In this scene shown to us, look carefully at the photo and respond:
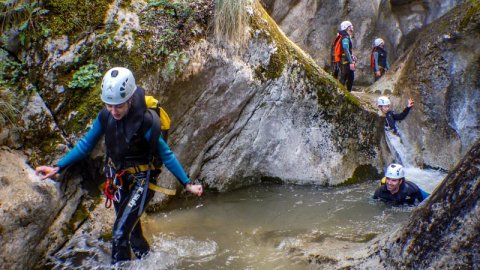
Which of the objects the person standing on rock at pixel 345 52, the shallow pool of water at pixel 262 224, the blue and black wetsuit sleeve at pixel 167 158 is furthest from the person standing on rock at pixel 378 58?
the blue and black wetsuit sleeve at pixel 167 158

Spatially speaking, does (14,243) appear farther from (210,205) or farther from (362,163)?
(362,163)

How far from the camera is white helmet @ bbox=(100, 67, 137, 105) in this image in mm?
4418

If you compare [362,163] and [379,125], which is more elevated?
[379,125]

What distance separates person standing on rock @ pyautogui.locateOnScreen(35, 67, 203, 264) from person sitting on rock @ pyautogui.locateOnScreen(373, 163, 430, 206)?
4.39 m

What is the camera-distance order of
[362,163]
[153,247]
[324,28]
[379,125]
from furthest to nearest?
[324,28] → [379,125] → [362,163] → [153,247]

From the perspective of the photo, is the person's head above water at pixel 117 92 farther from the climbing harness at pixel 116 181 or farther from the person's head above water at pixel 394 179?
the person's head above water at pixel 394 179

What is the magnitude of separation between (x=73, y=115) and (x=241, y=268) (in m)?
3.25

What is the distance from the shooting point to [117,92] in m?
4.44

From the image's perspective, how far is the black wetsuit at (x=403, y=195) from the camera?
7.94 metres

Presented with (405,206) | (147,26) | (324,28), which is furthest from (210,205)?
(324,28)

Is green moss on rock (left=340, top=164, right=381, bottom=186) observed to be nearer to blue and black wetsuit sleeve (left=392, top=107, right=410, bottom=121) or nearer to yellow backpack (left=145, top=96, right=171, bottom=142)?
blue and black wetsuit sleeve (left=392, top=107, right=410, bottom=121)

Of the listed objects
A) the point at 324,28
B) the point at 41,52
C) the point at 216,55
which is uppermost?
the point at 324,28

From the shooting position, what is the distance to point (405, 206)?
7969 millimetres

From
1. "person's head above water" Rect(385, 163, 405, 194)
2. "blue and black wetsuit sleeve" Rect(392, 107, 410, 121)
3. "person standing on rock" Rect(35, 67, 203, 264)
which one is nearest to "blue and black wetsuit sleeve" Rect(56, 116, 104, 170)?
"person standing on rock" Rect(35, 67, 203, 264)
